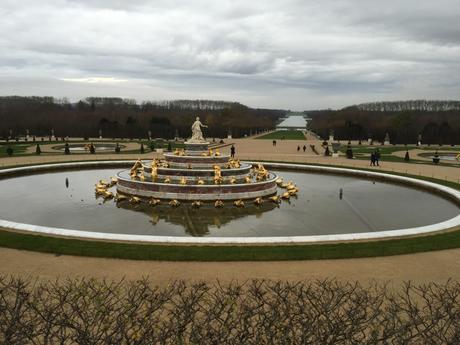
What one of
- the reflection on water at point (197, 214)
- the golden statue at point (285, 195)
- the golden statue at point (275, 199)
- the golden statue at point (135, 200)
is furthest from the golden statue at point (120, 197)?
the golden statue at point (285, 195)

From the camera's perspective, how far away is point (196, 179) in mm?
23875

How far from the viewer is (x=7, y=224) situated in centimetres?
1595

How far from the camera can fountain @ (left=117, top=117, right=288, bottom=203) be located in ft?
72.7

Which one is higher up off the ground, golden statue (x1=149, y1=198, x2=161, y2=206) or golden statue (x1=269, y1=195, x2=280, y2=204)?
golden statue (x1=149, y1=198, x2=161, y2=206)

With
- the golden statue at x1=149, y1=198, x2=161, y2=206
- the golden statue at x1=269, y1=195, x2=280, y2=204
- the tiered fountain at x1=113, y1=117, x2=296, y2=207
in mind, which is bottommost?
the golden statue at x1=269, y1=195, x2=280, y2=204

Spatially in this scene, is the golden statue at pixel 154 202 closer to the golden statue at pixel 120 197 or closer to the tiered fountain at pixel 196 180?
the tiered fountain at pixel 196 180

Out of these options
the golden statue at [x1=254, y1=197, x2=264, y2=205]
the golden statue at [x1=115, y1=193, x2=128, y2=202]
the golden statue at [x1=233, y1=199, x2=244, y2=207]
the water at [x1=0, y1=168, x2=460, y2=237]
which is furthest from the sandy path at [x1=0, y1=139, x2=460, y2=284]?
the golden statue at [x1=254, y1=197, x2=264, y2=205]

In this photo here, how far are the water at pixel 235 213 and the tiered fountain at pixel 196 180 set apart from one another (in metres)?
0.79

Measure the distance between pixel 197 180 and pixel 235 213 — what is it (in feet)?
13.2

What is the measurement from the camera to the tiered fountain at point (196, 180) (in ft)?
72.6

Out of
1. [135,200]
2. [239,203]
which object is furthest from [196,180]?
[135,200]

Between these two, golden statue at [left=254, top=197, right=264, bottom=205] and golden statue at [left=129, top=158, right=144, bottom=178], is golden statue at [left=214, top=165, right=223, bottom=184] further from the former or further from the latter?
golden statue at [left=129, top=158, right=144, bottom=178]

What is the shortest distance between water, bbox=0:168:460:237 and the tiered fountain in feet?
A: 2.58

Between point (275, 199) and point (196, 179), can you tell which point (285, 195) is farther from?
point (196, 179)
